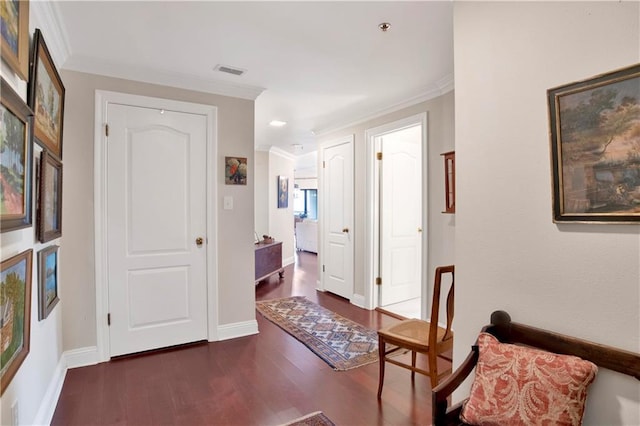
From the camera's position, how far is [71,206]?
8.55 ft

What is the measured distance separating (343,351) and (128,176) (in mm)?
2295

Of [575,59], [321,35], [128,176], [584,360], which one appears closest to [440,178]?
[321,35]

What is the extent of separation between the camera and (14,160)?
129 cm

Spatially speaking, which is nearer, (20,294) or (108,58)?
(20,294)

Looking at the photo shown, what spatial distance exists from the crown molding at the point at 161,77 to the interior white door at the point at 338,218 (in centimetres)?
164

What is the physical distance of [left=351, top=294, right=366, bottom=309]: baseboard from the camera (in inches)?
166

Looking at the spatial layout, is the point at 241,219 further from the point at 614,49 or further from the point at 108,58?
the point at 614,49

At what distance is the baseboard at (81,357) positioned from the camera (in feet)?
8.51

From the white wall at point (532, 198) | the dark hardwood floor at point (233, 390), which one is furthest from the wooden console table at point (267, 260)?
the white wall at point (532, 198)

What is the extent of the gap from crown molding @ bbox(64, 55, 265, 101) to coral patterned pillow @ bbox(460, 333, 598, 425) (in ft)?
9.25

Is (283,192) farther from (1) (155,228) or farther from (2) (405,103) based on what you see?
(1) (155,228)

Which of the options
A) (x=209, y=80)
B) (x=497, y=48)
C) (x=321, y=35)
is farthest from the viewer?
(x=209, y=80)

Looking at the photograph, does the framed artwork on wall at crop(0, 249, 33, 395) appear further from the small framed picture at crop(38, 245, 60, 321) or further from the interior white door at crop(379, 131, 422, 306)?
the interior white door at crop(379, 131, 422, 306)

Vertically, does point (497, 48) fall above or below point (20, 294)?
above
